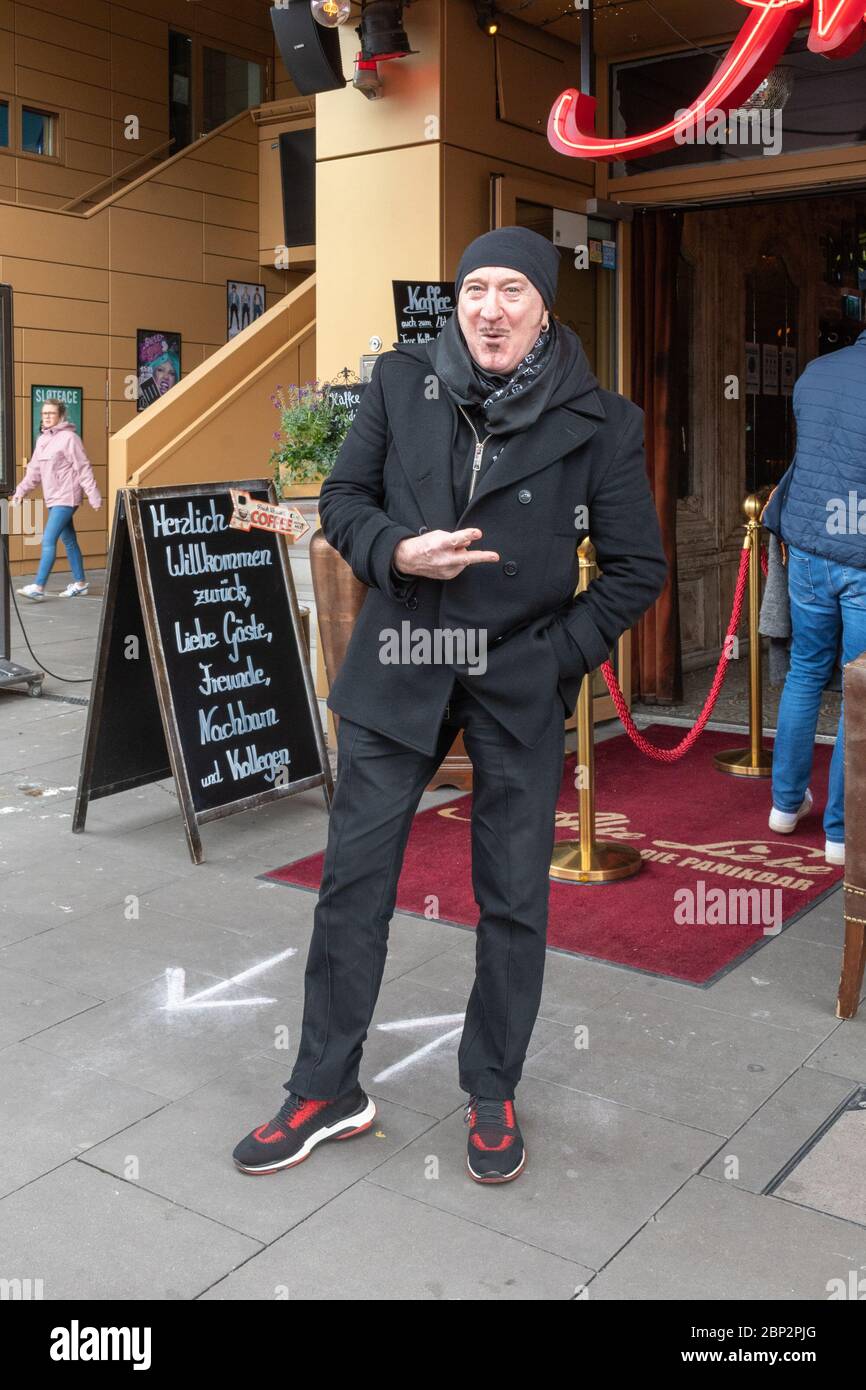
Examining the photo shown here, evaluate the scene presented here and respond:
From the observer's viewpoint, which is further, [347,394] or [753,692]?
[347,394]

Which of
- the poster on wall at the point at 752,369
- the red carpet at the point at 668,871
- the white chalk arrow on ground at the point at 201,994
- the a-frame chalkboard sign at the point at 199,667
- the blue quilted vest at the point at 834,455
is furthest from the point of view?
the poster on wall at the point at 752,369

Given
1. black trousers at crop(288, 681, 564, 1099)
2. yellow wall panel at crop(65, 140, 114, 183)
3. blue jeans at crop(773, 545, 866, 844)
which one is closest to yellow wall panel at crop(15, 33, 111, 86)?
yellow wall panel at crop(65, 140, 114, 183)

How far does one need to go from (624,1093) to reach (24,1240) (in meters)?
1.40

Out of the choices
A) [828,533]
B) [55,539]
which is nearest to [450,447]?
[828,533]

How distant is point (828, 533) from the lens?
188 inches

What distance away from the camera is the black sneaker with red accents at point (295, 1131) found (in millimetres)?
2898

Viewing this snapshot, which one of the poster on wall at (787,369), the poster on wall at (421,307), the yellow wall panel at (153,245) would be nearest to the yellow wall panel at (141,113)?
the yellow wall panel at (153,245)

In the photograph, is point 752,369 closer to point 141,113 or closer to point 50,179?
point 50,179

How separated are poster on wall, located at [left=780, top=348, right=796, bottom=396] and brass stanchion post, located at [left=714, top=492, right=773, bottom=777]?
3813mm

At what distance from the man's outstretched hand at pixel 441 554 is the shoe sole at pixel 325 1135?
1.25 m

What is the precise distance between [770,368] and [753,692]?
4028 millimetres

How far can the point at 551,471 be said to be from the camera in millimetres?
2752

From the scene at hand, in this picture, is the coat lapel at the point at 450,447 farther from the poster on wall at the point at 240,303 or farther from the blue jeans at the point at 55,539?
the poster on wall at the point at 240,303
